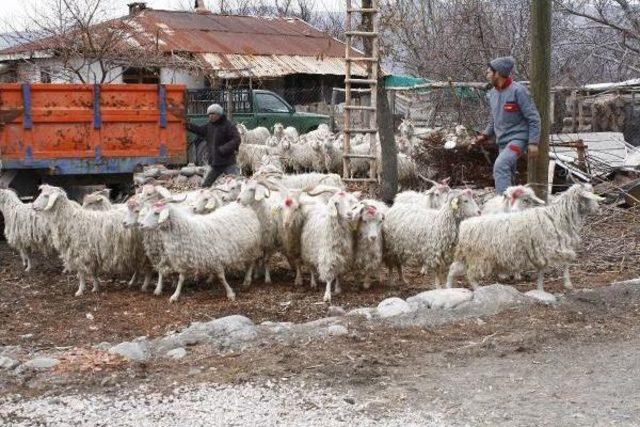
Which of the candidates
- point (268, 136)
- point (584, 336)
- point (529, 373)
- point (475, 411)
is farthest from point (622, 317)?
point (268, 136)

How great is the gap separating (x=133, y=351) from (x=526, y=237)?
142 inches

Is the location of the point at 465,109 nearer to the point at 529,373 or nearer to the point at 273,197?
the point at 273,197

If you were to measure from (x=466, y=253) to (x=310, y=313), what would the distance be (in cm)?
152

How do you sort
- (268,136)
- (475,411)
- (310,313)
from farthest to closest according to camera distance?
(268,136) < (310,313) < (475,411)

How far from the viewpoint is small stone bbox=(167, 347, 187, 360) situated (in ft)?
18.9

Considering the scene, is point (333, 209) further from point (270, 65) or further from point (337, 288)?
point (270, 65)

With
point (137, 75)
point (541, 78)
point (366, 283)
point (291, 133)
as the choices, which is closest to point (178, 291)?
point (366, 283)

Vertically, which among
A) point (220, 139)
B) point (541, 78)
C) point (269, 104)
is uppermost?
point (269, 104)

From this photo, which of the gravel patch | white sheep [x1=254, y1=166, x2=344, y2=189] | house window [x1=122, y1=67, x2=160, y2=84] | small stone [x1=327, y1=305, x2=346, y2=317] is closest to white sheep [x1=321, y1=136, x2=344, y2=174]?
white sheep [x1=254, y1=166, x2=344, y2=189]

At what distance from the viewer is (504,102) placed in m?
8.66

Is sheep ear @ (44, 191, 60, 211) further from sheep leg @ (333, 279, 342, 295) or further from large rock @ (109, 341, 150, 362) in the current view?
large rock @ (109, 341, 150, 362)

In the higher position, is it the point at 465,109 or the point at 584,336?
the point at 465,109

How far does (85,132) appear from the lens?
1064 cm

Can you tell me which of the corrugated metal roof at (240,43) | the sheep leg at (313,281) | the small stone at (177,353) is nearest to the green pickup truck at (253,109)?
the corrugated metal roof at (240,43)
